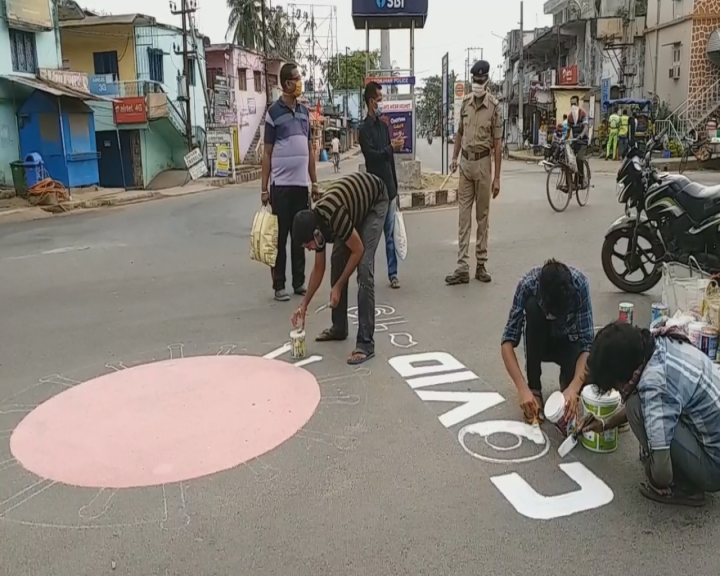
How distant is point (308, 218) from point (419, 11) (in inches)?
459

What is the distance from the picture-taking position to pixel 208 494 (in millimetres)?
3260

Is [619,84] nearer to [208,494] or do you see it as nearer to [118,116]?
[118,116]

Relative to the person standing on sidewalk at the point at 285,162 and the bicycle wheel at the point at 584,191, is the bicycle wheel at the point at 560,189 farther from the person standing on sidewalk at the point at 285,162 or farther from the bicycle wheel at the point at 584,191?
the person standing on sidewalk at the point at 285,162

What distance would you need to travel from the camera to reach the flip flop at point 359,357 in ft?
16.1

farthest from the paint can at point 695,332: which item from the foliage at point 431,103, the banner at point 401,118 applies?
the foliage at point 431,103

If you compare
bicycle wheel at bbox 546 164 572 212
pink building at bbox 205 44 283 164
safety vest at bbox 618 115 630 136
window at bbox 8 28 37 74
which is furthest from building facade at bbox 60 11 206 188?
bicycle wheel at bbox 546 164 572 212

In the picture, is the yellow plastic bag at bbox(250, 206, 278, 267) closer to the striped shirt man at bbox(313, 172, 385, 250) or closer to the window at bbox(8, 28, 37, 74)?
the striped shirt man at bbox(313, 172, 385, 250)

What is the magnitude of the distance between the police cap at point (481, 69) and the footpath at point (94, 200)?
11809 mm

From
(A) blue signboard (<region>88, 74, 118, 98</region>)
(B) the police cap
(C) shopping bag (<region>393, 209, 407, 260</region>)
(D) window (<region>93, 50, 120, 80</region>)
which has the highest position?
(D) window (<region>93, 50, 120, 80</region>)

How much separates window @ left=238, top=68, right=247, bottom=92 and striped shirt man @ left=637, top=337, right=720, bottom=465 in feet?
119

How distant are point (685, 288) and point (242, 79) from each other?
35.4 meters

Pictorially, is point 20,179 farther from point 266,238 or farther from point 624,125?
point 624,125

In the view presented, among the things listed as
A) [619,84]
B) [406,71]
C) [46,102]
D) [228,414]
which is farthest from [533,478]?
[619,84]

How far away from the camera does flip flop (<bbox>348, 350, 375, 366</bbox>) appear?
4902mm
